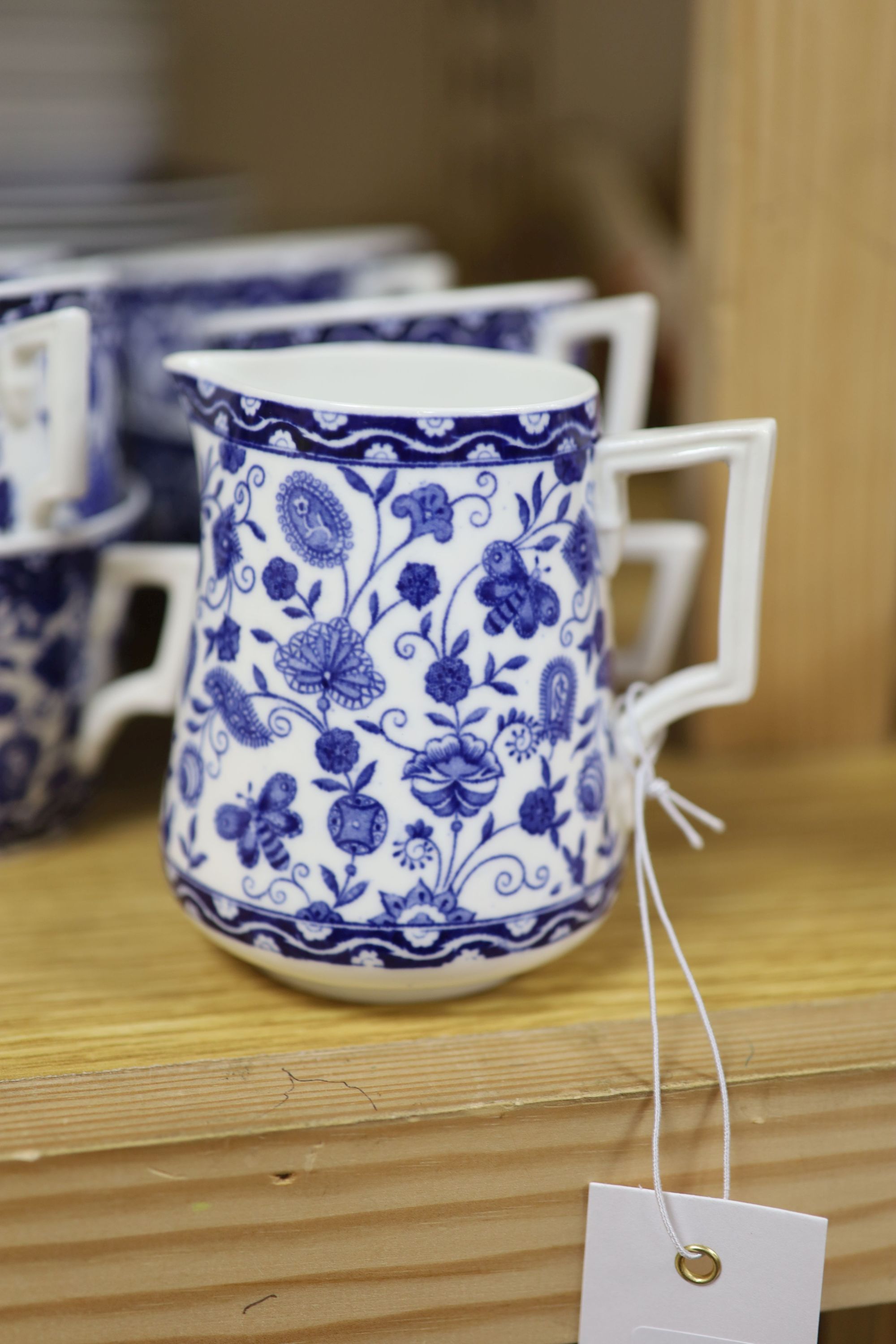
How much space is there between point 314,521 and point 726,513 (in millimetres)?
140

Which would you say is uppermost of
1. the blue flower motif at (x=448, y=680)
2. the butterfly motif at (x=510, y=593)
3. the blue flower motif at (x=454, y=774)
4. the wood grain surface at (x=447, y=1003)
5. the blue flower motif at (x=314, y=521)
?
the blue flower motif at (x=314, y=521)

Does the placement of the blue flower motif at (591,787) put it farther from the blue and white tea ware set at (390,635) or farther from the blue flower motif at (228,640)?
the blue flower motif at (228,640)

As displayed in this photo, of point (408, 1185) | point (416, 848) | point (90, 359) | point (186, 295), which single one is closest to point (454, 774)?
point (416, 848)

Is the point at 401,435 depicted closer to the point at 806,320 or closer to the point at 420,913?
the point at 420,913

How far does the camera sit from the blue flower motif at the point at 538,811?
0.40 metres

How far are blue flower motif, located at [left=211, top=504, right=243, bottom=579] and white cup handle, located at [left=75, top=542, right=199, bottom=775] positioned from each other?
9 centimetres

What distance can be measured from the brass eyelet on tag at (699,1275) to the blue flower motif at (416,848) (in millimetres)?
143

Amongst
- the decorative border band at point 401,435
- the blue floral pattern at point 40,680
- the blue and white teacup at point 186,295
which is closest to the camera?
the decorative border band at point 401,435

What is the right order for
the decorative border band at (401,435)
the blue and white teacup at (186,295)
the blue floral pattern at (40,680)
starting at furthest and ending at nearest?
the blue and white teacup at (186,295) < the blue floral pattern at (40,680) < the decorative border band at (401,435)

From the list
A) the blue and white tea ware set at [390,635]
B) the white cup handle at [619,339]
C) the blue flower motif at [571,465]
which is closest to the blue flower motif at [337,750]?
the blue and white tea ware set at [390,635]

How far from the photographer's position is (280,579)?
395mm

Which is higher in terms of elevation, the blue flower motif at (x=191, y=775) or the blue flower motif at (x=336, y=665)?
the blue flower motif at (x=336, y=665)

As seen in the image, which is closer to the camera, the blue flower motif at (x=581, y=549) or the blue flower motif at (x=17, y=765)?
the blue flower motif at (x=581, y=549)

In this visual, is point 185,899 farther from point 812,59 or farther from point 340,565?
point 812,59
